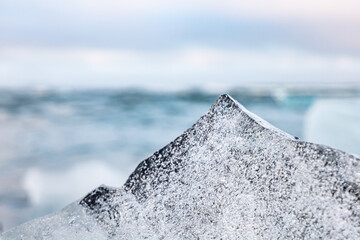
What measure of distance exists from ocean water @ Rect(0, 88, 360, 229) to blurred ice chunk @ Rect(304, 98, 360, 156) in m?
0.01

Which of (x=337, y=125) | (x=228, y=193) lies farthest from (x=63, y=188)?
(x=228, y=193)

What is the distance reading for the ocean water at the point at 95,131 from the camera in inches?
195

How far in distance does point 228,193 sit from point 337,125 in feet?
10.4

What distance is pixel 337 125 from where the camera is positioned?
3801mm

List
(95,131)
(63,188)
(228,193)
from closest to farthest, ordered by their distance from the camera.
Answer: (228,193), (63,188), (95,131)

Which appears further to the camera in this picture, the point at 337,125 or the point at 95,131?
the point at 95,131

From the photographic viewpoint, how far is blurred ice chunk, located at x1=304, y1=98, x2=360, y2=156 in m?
3.37

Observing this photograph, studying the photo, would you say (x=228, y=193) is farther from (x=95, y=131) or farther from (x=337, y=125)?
(x=95, y=131)

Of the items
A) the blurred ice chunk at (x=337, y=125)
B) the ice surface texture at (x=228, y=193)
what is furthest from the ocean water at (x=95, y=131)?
the ice surface texture at (x=228, y=193)

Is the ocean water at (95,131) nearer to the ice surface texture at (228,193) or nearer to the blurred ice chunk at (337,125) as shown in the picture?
the blurred ice chunk at (337,125)

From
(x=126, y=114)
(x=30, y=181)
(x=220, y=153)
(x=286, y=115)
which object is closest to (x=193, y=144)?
(x=220, y=153)

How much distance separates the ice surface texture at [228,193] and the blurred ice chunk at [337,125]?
2395 millimetres

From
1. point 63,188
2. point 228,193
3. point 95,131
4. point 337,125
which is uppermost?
point 95,131

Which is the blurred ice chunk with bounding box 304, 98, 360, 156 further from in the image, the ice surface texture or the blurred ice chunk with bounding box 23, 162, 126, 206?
the blurred ice chunk with bounding box 23, 162, 126, 206
